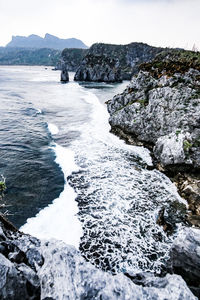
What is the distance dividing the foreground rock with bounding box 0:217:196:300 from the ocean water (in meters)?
4.58

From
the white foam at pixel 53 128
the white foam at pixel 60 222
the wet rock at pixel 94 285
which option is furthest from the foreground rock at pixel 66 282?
the white foam at pixel 53 128

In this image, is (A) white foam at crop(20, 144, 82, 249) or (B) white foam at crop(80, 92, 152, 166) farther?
(B) white foam at crop(80, 92, 152, 166)

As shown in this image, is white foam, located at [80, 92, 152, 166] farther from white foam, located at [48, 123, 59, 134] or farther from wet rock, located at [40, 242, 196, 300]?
wet rock, located at [40, 242, 196, 300]

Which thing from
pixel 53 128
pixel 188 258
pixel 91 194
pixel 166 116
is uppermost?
pixel 166 116

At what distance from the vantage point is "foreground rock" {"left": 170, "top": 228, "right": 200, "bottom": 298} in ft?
23.7

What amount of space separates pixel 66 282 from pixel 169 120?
20983 millimetres

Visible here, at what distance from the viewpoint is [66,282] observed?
223 inches

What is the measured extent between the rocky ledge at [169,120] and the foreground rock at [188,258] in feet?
18.8

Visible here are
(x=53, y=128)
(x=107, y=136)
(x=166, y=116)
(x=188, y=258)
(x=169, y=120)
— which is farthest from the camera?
(x=53, y=128)

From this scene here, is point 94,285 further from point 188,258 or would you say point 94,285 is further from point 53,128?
point 53,128

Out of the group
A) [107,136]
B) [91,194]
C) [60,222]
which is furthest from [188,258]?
[107,136]

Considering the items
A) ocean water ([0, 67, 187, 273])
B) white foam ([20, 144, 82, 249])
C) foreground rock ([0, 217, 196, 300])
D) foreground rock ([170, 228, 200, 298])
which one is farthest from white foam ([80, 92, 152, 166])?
foreground rock ([0, 217, 196, 300])

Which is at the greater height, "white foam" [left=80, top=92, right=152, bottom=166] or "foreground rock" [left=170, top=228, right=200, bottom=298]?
"foreground rock" [left=170, top=228, right=200, bottom=298]

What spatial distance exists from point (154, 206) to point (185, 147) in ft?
25.3
